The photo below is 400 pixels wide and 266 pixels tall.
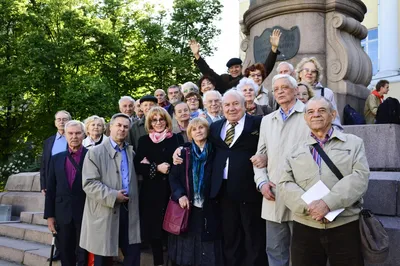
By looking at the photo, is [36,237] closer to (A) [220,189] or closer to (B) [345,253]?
(A) [220,189]

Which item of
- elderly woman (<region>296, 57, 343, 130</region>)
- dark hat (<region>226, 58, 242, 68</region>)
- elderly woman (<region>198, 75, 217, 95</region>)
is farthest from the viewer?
dark hat (<region>226, 58, 242, 68</region>)

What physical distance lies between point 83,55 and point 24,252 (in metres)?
15.8

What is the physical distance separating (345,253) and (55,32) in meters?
21.3

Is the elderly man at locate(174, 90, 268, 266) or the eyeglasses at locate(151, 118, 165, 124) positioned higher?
the eyeglasses at locate(151, 118, 165, 124)

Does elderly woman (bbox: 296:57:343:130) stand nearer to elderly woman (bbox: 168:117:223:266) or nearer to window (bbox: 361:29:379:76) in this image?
elderly woman (bbox: 168:117:223:266)

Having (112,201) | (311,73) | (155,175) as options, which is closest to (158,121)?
(155,175)

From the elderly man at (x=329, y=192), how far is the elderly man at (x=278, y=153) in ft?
1.22

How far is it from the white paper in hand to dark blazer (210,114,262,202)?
97cm

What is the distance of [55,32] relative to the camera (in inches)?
877

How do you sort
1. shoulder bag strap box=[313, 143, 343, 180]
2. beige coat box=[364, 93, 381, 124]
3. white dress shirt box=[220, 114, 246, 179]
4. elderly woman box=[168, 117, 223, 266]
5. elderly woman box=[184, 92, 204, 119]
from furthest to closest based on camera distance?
beige coat box=[364, 93, 381, 124] < elderly woman box=[184, 92, 204, 119] < elderly woman box=[168, 117, 223, 266] < white dress shirt box=[220, 114, 246, 179] < shoulder bag strap box=[313, 143, 343, 180]

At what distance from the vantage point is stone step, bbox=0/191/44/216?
9.52m

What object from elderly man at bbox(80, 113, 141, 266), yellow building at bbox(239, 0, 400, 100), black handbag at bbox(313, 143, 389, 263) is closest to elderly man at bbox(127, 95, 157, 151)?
elderly man at bbox(80, 113, 141, 266)

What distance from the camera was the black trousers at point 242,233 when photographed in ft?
14.3

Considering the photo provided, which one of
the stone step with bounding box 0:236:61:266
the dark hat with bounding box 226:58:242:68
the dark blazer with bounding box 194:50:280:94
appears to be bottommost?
the stone step with bounding box 0:236:61:266
